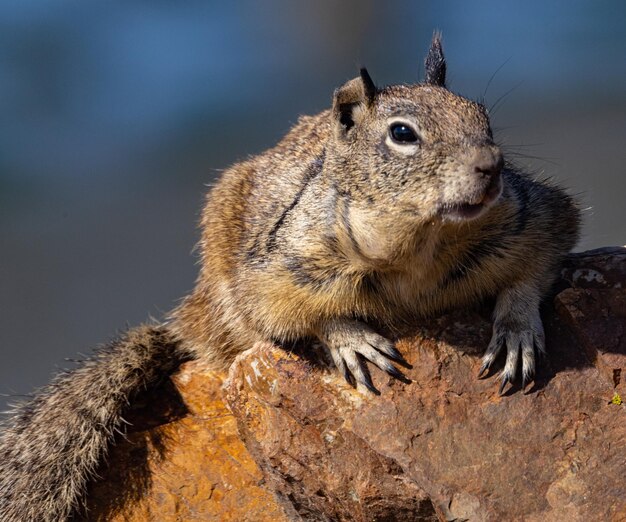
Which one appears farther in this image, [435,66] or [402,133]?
[435,66]

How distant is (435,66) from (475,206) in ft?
3.16

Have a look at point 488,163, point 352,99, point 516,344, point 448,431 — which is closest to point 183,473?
point 448,431

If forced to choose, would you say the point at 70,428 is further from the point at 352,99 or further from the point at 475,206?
the point at 475,206

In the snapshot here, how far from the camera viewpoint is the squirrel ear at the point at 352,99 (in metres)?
3.82

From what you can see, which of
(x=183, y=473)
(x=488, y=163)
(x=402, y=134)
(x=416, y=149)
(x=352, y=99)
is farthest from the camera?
(x=183, y=473)

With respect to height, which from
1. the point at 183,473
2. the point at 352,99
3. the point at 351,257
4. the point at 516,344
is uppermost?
the point at 352,99

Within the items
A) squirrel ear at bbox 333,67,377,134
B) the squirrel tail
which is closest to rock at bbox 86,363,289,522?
the squirrel tail

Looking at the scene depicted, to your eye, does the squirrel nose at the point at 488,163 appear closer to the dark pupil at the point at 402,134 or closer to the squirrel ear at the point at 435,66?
the dark pupil at the point at 402,134

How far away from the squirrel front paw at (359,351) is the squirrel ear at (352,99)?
2.92ft

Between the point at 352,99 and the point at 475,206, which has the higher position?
the point at 352,99

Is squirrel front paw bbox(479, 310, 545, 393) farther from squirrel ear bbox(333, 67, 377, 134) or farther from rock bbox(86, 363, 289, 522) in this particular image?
rock bbox(86, 363, 289, 522)

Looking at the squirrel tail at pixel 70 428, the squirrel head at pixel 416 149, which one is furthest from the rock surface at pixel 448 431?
the squirrel head at pixel 416 149

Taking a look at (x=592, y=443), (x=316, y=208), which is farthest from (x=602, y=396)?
(x=316, y=208)

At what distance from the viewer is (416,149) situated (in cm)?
353
